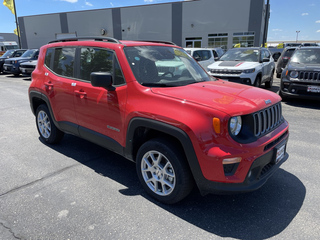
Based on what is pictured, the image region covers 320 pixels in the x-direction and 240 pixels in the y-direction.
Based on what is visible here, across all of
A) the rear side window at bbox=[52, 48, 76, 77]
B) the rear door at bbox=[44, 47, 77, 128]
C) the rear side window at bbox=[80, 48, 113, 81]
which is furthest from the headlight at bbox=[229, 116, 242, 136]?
the rear side window at bbox=[52, 48, 76, 77]

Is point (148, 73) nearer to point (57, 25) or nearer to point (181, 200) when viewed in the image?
point (181, 200)

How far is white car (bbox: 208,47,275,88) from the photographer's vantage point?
838 centimetres

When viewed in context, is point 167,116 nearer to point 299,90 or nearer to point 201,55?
point 299,90

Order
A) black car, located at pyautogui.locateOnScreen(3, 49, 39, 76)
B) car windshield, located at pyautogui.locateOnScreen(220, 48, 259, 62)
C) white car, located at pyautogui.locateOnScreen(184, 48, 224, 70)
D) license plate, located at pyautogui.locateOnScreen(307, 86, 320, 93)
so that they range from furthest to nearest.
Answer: black car, located at pyautogui.locateOnScreen(3, 49, 39, 76), white car, located at pyautogui.locateOnScreen(184, 48, 224, 70), car windshield, located at pyautogui.locateOnScreen(220, 48, 259, 62), license plate, located at pyautogui.locateOnScreen(307, 86, 320, 93)

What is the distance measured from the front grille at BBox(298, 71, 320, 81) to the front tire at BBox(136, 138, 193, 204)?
6.23m

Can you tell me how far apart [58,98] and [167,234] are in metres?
2.73

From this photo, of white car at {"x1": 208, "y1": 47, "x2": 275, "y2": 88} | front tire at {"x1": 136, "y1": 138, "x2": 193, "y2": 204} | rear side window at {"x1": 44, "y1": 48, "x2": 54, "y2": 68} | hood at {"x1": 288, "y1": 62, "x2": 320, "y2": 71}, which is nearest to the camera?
front tire at {"x1": 136, "y1": 138, "x2": 193, "y2": 204}

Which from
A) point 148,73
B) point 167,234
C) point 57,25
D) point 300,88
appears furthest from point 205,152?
point 57,25

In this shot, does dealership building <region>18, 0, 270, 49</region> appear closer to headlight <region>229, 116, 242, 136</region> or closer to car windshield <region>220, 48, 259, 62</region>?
car windshield <region>220, 48, 259, 62</region>

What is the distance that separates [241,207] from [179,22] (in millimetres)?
30808

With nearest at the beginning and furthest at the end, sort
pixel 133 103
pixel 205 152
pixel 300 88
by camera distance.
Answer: pixel 205 152 → pixel 133 103 → pixel 300 88

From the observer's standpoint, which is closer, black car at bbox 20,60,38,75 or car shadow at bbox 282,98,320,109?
car shadow at bbox 282,98,320,109

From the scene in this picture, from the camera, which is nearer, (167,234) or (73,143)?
(167,234)

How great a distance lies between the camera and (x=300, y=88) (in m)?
7.27
